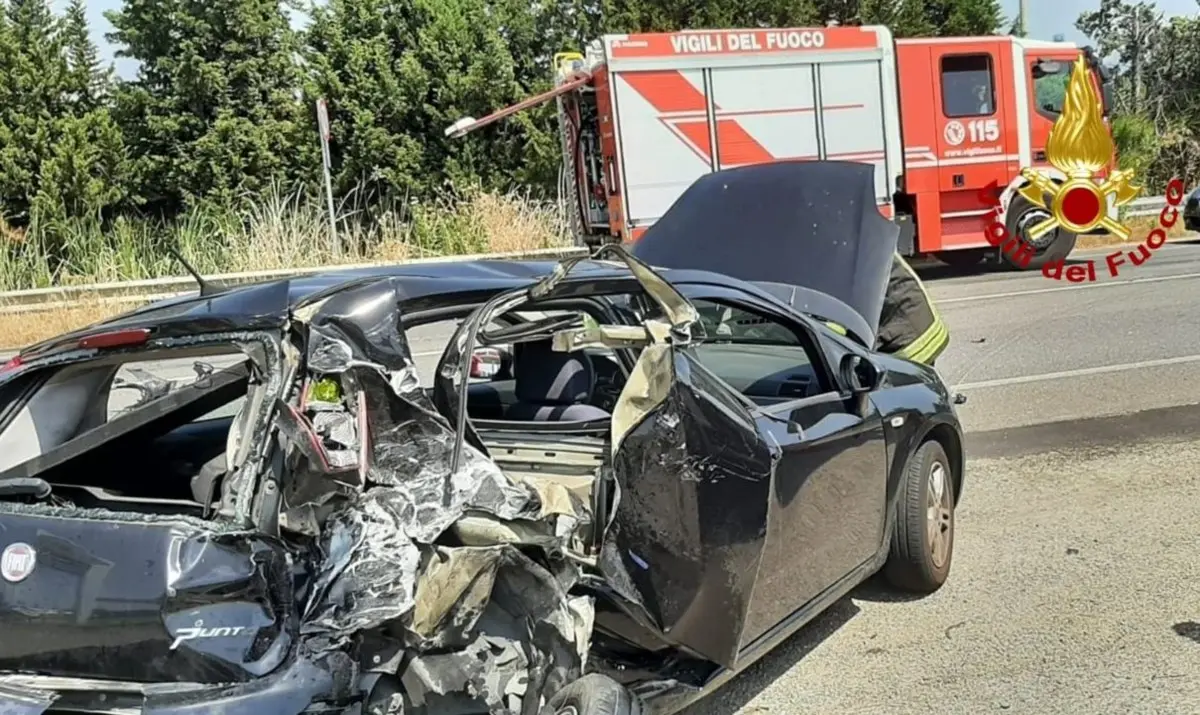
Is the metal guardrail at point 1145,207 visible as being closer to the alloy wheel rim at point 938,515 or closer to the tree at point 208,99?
the tree at point 208,99

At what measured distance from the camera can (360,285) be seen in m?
2.81

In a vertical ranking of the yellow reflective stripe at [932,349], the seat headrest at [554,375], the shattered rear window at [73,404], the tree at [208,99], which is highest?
the tree at [208,99]

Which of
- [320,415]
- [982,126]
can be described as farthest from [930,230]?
[320,415]

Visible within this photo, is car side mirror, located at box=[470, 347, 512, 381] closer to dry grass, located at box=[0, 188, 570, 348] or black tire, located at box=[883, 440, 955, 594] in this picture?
black tire, located at box=[883, 440, 955, 594]

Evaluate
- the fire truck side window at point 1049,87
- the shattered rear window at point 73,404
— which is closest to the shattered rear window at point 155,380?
the shattered rear window at point 73,404

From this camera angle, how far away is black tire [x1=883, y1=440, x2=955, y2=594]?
14.7 ft

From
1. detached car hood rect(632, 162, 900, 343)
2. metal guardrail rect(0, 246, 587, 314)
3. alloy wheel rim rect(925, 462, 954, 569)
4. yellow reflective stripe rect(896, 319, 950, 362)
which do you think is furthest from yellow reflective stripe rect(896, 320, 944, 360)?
metal guardrail rect(0, 246, 587, 314)

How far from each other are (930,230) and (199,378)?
13697 millimetres

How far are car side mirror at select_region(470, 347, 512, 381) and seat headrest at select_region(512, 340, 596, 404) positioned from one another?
502 mm

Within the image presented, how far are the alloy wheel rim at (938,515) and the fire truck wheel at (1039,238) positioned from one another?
39.7 ft

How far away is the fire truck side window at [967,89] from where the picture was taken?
1548 cm

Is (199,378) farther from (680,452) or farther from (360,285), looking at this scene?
(680,452)

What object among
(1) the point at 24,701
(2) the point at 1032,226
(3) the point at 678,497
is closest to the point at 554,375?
(3) the point at 678,497

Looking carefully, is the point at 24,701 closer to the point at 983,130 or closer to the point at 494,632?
the point at 494,632
